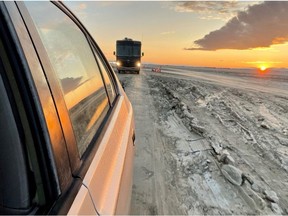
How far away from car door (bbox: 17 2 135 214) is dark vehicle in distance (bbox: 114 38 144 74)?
28253 mm

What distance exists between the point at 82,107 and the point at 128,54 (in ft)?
96.8

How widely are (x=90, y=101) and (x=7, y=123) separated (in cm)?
100

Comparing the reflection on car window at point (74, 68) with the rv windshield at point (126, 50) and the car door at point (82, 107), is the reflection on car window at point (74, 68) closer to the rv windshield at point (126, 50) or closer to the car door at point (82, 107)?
the car door at point (82, 107)

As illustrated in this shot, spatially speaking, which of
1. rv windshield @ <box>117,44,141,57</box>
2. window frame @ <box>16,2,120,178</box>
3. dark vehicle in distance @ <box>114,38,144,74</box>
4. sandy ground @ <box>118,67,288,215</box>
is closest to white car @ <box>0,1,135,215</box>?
window frame @ <box>16,2,120,178</box>

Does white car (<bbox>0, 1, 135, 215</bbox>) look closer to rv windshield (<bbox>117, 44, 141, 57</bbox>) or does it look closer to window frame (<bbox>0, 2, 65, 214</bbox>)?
window frame (<bbox>0, 2, 65, 214</bbox>)

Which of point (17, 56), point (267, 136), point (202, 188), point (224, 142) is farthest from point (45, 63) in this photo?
point (267, 136)

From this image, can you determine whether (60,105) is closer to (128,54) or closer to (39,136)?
(39,136)

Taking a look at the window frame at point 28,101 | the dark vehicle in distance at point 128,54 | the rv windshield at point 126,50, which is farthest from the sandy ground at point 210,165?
the rv windshield at point 126,50

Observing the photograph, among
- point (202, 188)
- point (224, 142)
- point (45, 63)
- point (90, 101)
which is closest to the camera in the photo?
point (45, 63)

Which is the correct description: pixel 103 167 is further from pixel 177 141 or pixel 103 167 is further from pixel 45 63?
pixel 177 141

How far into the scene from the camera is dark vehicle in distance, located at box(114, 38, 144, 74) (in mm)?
30438

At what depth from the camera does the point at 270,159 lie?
16.6ft

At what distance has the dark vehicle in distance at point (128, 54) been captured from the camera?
99.9 feet

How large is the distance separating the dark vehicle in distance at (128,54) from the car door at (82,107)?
1112 inches
